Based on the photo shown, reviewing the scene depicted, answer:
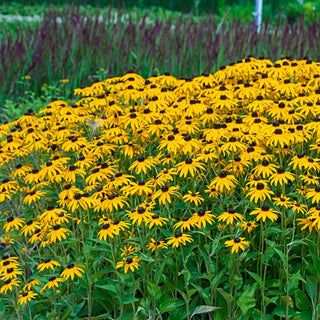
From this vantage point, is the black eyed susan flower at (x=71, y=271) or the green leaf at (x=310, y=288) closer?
the black eyed susan flower at (x=71, y=271)

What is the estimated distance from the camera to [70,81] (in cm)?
677

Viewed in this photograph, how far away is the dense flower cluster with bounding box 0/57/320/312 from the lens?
274cm

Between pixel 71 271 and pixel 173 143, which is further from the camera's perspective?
pixel 173 143

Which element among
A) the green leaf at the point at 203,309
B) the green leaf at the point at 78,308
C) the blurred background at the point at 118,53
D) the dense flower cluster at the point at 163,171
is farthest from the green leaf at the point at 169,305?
the blurred background at the point at 118,53

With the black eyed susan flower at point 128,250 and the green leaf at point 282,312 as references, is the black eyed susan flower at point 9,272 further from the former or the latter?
the green leaf at point 282,312

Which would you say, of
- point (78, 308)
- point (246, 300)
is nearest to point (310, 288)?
point (246, 300)

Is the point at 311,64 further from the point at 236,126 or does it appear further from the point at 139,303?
the point at 139,303

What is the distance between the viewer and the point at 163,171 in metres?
3.00

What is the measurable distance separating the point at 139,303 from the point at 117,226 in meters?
0.55

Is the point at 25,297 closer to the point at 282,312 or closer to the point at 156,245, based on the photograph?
the point at 156,245

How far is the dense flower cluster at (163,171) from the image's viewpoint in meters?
2.74

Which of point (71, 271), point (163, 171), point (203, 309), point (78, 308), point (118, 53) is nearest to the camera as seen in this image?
point (71, 271)

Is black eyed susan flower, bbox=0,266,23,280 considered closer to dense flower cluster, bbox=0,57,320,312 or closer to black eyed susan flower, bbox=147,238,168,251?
dense flower cluster, bbox=0,57,320,312

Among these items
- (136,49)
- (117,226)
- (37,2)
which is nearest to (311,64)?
(117,226)
